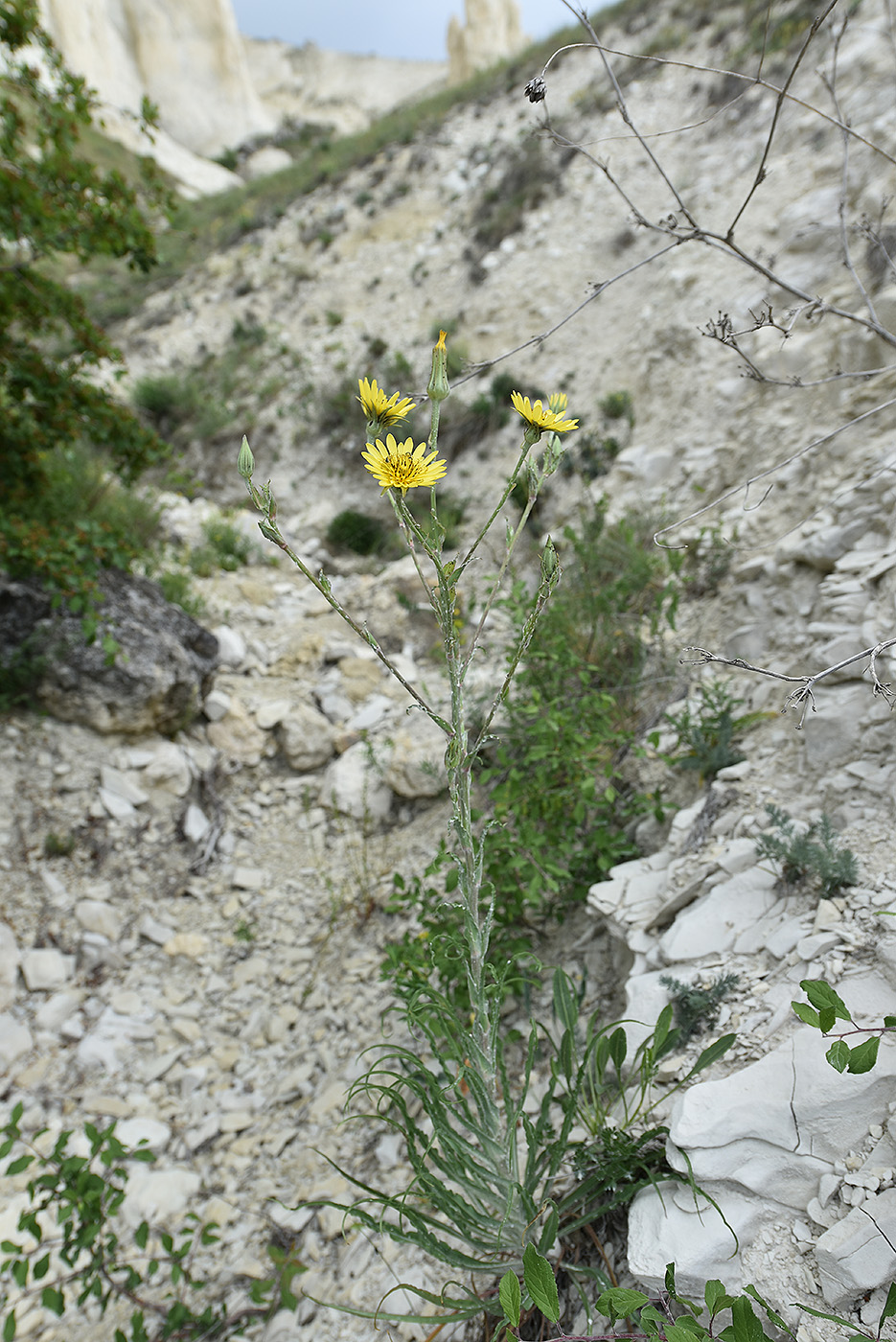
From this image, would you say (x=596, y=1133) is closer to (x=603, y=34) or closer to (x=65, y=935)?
(x=65, y=935)

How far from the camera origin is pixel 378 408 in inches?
44.0

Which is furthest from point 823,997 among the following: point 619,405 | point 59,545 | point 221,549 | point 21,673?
point 221,549

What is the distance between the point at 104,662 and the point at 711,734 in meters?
3.23

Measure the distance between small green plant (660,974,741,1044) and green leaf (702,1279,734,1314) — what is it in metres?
0.58

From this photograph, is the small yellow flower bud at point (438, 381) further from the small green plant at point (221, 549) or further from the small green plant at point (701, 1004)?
the small green plant at point (221, 549)

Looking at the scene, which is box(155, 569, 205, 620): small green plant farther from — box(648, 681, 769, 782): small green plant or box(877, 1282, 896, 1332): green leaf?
box(877, 1282, 896, 1332): green leaf

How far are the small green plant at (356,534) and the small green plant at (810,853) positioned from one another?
209 inches

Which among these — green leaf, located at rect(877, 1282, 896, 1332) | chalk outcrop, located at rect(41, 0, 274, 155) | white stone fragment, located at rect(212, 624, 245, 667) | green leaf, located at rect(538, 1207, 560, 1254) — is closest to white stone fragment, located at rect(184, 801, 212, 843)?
white stone fragment, located at rect(212, 624, 245, 667)

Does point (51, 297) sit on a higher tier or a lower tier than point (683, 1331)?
higher

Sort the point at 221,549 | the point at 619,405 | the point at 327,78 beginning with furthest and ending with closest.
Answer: the point at 327,78 < the point at 221,549 < the point at 619,405

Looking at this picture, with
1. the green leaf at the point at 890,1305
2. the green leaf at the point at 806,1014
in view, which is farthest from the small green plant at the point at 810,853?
the green leaf at the point at 890,1305

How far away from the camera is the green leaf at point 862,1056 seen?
3.59ft

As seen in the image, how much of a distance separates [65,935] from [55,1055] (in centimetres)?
58

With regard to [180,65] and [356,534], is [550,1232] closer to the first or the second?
[356,534]
